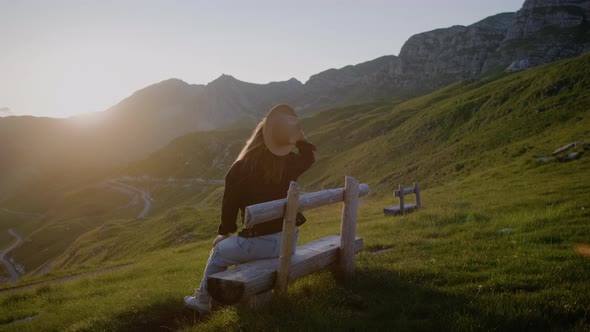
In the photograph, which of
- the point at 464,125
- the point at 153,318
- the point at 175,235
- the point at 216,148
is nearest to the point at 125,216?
the point at 216,148

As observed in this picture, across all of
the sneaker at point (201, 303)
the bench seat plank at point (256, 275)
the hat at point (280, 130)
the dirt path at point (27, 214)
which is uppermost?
the hat at point (280, 130)

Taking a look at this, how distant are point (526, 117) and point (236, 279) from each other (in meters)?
48.5

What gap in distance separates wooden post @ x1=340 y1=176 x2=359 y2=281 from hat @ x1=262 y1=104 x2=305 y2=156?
4.67 feet

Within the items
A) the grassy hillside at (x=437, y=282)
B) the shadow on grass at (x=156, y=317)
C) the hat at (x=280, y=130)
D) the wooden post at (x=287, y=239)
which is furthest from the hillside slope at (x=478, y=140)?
the shadow on grass at (x=156, y=317)

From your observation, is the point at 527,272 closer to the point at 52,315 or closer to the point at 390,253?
the point at 390,253

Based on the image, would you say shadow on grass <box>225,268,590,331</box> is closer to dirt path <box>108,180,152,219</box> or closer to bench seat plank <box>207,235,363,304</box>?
bench seat plank <box>207,235,363,304</box>

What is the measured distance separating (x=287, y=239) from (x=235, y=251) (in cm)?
100

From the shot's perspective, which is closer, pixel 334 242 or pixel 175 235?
pixel 334 242

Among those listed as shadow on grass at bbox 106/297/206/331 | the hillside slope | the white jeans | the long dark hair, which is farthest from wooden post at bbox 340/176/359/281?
the hillside slope

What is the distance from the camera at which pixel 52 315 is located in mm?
9141

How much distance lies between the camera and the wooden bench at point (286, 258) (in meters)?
5.38

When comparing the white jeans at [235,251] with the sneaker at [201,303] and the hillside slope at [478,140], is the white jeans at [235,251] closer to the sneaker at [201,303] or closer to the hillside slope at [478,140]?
the sneaker at [201,303]

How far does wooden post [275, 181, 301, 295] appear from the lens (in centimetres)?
575

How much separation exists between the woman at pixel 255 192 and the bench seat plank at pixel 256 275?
285mm
